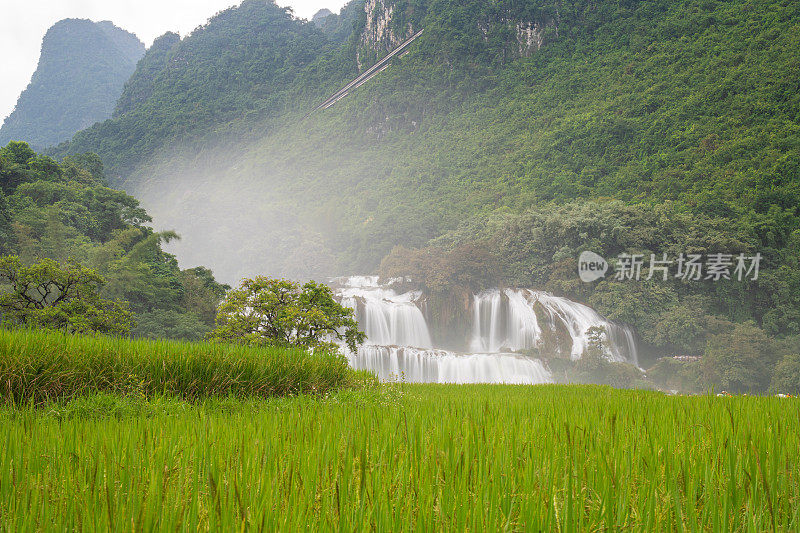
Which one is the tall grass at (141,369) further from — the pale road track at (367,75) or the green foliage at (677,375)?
the pale road track at (367,75)

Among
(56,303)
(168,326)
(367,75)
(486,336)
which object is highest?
(367,75)

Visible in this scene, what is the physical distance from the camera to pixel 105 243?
22500 millimetres

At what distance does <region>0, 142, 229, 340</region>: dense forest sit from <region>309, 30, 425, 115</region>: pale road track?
53959 millimetres

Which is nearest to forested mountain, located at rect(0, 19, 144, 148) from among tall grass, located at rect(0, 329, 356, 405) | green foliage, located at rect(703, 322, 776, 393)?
tall grass, located at rect(0, 329, 356, 405)

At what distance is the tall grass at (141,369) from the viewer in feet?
12.3

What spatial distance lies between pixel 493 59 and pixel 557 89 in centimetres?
1492

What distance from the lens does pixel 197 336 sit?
18062 millimetres

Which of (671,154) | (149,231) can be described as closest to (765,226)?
(671,154)

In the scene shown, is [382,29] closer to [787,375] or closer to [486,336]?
[486,336]

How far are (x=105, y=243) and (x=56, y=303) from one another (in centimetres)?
1239

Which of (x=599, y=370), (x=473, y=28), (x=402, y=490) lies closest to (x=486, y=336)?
(x=599, y=370)

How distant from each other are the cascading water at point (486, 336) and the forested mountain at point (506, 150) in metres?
2.68

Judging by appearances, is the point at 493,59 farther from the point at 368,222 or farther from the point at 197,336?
the point at 197,336

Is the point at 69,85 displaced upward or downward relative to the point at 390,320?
upward
